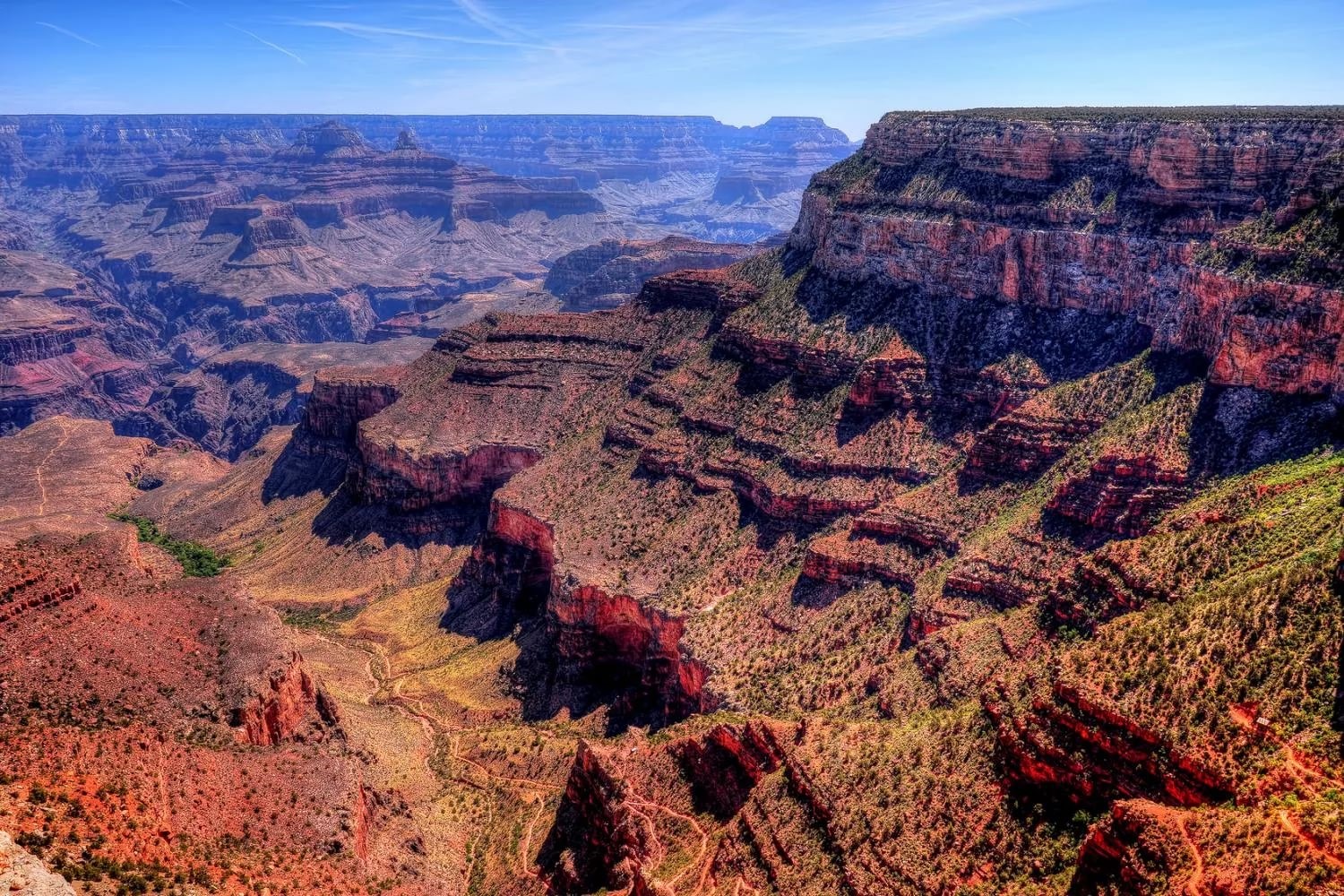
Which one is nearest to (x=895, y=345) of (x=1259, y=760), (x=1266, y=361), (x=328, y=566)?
(x=1266, y=361)

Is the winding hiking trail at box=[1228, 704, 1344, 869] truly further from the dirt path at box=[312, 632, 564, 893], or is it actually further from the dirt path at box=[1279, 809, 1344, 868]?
the dirt path at box=[312, 632, 564, 893]

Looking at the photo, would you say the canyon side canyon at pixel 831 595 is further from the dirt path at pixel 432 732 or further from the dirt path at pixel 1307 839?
the dirt path at pixel 432 732

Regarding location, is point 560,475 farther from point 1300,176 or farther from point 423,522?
point 1300,176

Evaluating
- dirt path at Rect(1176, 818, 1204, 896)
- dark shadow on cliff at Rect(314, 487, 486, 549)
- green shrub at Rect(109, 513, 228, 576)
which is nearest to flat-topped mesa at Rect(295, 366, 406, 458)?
dark shadow on cliff at Rect(314, 487, 486, 549)

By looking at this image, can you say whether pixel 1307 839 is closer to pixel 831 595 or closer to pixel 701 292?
pixel 831 595

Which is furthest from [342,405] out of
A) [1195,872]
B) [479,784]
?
[1195,872]

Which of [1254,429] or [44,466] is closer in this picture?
[1254,429]

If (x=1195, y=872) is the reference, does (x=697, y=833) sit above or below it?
below
